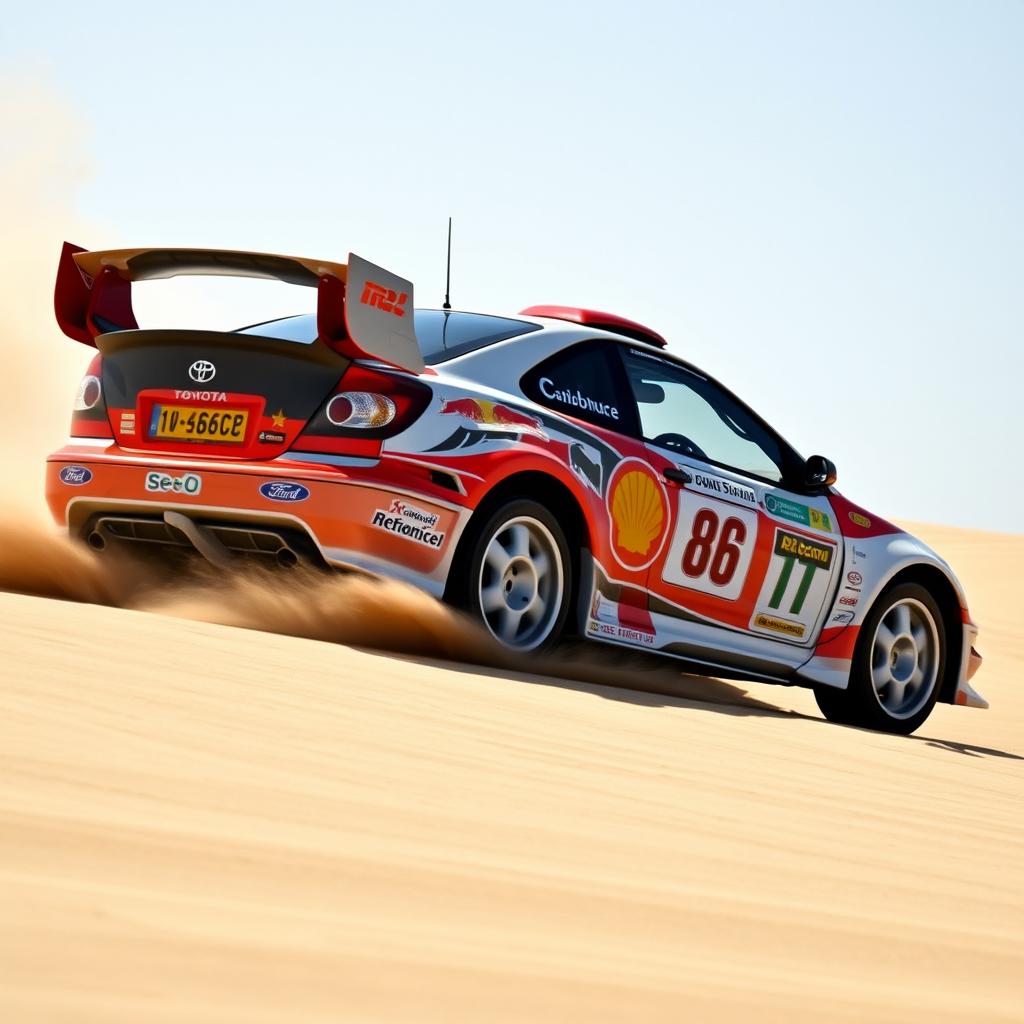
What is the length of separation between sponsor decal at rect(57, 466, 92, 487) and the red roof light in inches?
83.5

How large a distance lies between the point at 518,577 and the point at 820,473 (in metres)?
2.03

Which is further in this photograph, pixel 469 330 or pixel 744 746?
pixel 469 330

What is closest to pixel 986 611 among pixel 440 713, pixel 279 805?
pixel 440 713

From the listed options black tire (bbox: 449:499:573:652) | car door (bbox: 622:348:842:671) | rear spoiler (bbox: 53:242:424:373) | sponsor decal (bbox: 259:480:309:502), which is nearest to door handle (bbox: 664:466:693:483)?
car door (bbox: 622:348:842:671)

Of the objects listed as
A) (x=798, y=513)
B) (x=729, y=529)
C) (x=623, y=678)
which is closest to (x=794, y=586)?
(x=798, y=513)

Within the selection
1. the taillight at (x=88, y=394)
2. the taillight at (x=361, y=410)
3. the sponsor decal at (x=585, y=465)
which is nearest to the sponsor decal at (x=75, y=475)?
the taillight at (x=88, y=394)

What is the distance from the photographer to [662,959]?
2424 millimetres

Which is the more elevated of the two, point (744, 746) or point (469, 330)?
point (469, 330)

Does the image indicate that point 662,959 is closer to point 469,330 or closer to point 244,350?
point 244,350

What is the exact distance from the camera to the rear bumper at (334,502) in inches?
227

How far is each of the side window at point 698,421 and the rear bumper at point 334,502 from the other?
1.37 m

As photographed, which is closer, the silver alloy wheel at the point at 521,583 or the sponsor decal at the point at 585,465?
the silver alloy wheel at the point at 521,583

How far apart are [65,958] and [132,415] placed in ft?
14.6

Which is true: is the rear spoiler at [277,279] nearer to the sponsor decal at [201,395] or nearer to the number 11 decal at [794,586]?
the sponsor decal at [201,395]
